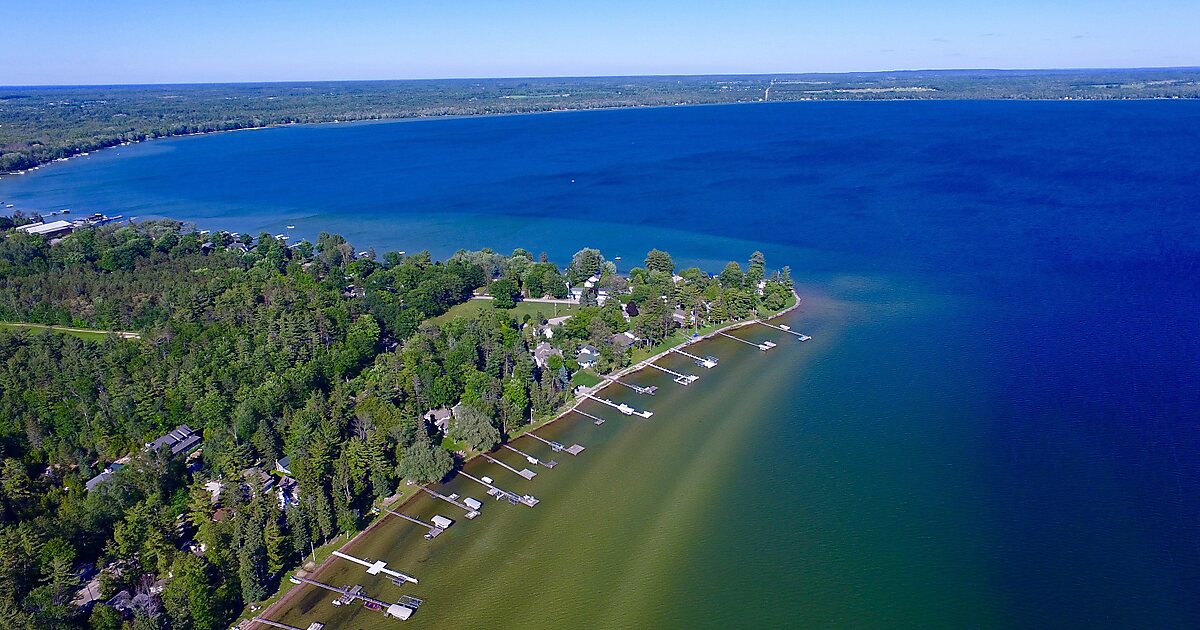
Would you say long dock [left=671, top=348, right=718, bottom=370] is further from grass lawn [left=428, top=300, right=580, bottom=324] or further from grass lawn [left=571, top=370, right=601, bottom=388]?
grass lawn [left=428, top=300, right=580, bottom=324]

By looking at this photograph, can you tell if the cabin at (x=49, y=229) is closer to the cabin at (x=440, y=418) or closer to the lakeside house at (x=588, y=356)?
the cabin at (x=440, y=418)

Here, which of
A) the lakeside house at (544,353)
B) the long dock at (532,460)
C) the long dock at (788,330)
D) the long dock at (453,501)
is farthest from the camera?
the long dock at (788,330)

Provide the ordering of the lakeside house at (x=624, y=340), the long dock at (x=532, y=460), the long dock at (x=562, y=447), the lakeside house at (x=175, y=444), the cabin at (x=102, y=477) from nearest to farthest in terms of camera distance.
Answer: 1. the cabin at (x=102, y=477)
2. the lakeside house at (x=175, y=444)
3. the long dock at (x=532, y=460)
4. the long dock at (x=562, y=447)
5. the lakeside house at (x=624, y=340)

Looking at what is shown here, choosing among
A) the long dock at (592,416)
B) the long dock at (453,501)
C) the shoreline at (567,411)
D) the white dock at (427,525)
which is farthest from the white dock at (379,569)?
the long dock at (592,416)

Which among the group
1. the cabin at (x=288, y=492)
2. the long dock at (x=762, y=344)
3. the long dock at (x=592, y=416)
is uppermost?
the long dock at (x=762, y=344)

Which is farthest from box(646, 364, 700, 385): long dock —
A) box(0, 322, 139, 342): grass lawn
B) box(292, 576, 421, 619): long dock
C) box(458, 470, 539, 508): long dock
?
box(0, 322, 139, 342): grass lawn

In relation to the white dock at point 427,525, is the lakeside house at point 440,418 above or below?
above
